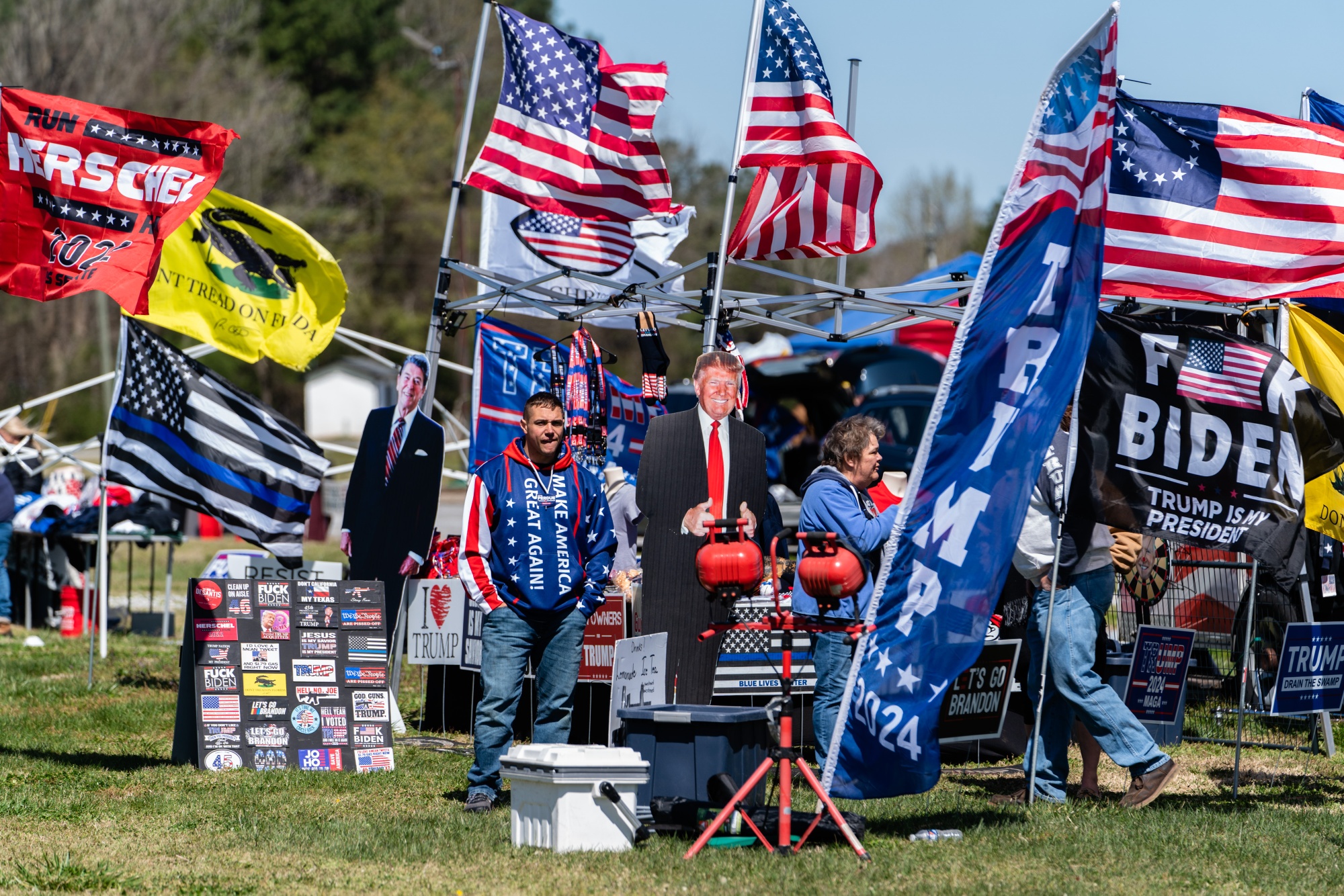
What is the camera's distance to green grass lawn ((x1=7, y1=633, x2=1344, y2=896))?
548 centimetres

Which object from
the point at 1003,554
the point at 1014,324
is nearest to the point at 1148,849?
the point at 1003,554

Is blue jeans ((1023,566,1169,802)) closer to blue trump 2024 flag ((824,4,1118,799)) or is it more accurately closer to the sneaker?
blue trump 2024 flag ((824,4,1118,799))

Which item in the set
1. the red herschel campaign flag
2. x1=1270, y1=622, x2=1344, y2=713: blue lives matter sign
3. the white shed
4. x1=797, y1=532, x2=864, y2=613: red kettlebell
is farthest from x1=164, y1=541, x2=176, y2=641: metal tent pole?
the white shed

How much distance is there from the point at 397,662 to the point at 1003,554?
16.8 feet

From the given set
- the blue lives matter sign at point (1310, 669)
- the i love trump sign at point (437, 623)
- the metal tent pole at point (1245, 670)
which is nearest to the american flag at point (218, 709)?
the i love trump sign at point (437, 623)

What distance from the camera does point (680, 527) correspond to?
7727 mm

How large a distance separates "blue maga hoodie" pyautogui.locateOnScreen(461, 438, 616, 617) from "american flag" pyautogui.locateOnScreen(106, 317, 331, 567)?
12.7 ft

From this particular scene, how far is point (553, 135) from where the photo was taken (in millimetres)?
9820

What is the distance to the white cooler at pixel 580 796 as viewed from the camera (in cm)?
591

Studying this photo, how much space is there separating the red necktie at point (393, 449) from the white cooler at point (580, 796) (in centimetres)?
391

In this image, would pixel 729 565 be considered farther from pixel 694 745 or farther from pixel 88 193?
pixel 88 193

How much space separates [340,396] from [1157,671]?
56.2 m

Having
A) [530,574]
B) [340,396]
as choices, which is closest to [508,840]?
[530,574]

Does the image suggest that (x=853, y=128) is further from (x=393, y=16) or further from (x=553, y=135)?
(x=393, y=16)
